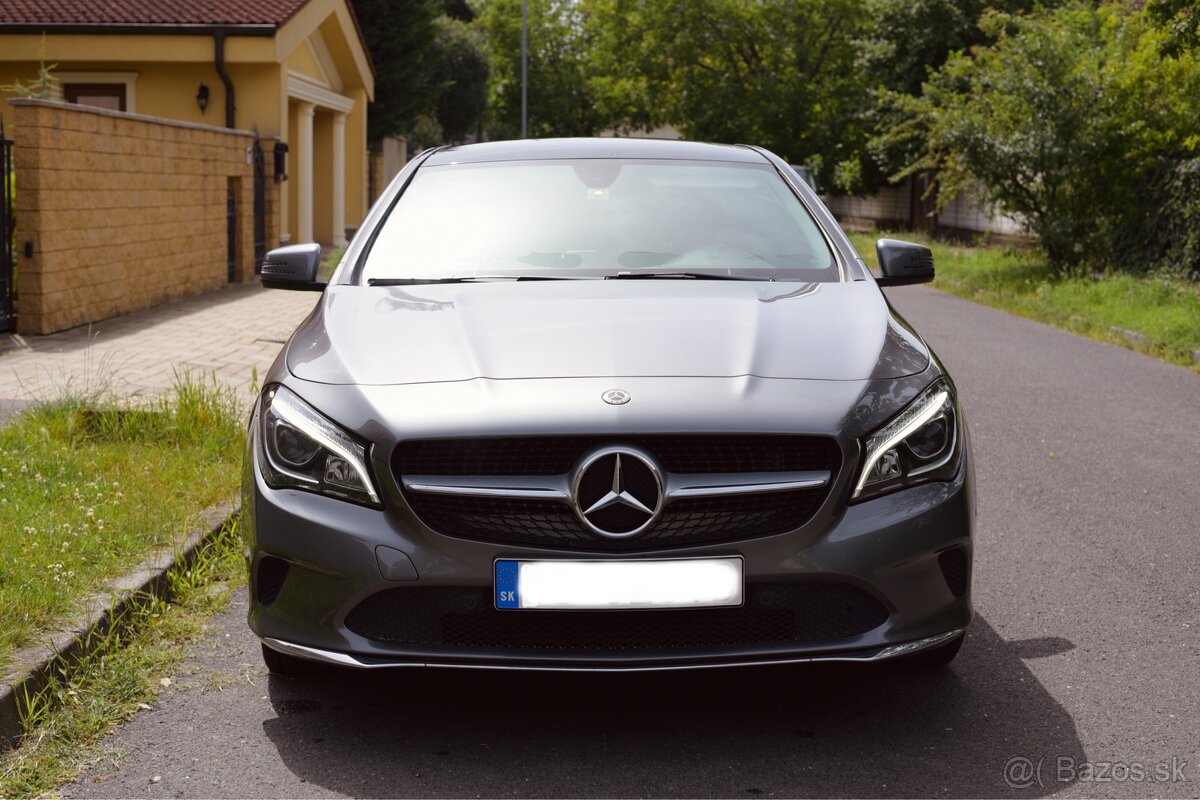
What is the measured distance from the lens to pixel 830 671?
4004 mm

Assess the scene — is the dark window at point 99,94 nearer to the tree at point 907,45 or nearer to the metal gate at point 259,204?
the metal gate at point 259,204

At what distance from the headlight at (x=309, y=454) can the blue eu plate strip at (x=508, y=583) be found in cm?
33

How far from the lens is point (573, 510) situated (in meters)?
3.24

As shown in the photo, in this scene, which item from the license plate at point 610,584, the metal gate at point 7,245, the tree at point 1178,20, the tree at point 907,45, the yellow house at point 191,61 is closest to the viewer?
the license plate at point 610,584

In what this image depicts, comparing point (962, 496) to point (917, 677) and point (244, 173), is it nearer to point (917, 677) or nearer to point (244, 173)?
point (917, 677)

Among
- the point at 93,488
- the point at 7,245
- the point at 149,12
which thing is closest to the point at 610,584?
the point at 93,488

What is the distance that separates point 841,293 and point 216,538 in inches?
94.9

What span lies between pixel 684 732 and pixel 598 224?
1822 millimetres

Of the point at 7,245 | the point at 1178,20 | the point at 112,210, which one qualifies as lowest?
the point at 7,245

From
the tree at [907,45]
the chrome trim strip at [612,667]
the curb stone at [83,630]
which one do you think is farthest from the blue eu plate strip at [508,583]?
Answer: the tree at [907,45]

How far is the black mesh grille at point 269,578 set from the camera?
11.2 feet

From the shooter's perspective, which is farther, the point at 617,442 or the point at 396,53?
the point at 396,53

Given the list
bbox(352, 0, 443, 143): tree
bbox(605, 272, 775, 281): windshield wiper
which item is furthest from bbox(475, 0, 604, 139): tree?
bbox(605, 272, 775, 281): windshield wiper

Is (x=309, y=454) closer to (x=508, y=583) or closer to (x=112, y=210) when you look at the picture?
(x=508, y=583)
